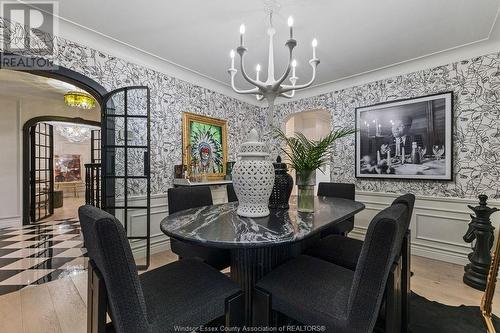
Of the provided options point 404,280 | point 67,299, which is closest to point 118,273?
point 404,280

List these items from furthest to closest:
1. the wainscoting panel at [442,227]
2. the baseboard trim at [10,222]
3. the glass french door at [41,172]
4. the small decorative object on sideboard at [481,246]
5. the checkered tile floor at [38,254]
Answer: the glass french door at [41,172]
the baseboard trim at [10,222]
the wainscoting panel at [442,227]
the checkered tile floor at [38,254]
the small decorative object on sideboard at [481,246]

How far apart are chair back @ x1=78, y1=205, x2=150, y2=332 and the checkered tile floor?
216 cm

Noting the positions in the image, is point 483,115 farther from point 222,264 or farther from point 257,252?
point 222,264

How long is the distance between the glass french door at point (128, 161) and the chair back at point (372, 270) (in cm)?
230

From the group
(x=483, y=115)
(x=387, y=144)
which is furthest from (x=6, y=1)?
(x=483, y=115)

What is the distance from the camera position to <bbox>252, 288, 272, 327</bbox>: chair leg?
1104 mm

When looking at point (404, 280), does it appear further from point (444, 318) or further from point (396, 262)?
point (444, 318)

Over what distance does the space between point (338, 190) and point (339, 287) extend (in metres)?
1.62

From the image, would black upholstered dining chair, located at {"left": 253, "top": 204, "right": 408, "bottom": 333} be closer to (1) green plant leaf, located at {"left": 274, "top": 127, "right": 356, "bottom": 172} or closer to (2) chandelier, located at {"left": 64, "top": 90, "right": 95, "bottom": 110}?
(1) green plant leaf, located at {"left": 274, "top": 127, "right": 356, "bottom": 172}

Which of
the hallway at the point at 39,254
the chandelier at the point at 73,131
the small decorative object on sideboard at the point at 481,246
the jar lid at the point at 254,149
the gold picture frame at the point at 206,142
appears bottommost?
the hallway at the point at 39,254

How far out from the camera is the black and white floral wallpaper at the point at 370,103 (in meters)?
2.45

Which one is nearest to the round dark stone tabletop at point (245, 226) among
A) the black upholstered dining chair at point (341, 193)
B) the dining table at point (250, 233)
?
the dining table at point (250, 233)

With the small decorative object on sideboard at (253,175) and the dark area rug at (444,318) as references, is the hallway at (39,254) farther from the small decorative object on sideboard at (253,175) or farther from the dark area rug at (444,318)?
the dark area rug at (444,318)

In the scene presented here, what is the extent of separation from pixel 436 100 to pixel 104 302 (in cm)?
365
